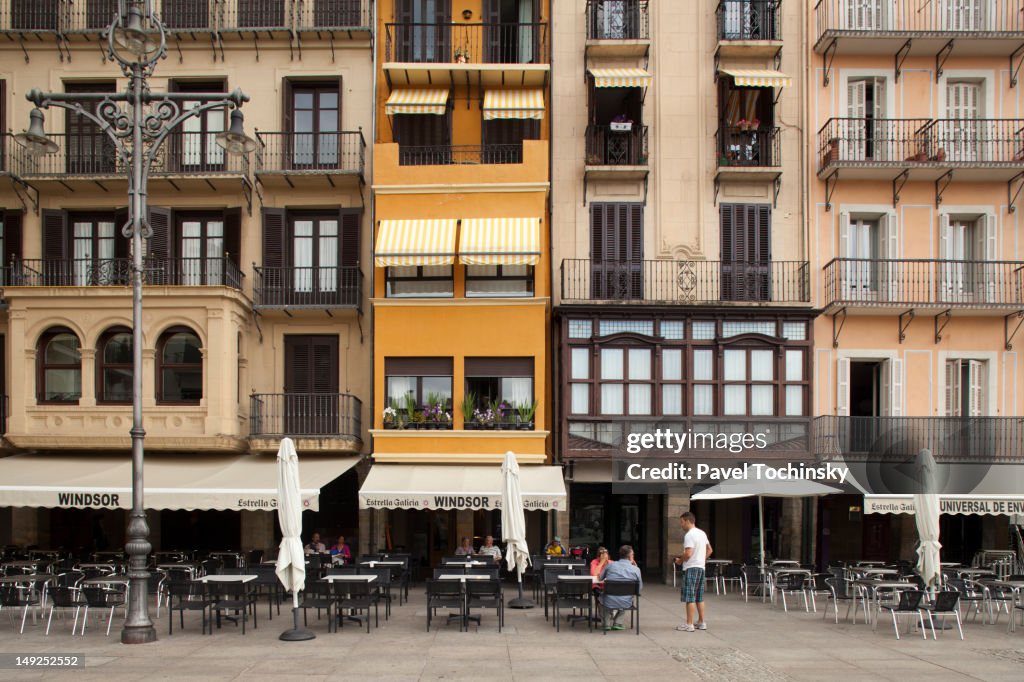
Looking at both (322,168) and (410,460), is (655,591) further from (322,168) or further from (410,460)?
(322,168)

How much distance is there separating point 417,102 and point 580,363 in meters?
7.77

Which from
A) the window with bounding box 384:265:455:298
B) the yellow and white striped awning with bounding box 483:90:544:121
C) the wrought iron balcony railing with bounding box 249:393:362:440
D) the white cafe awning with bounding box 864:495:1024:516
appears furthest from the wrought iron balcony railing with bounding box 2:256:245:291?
the white cafe awning with bounding box 864:495:1024:516

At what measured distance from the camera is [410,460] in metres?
25.0

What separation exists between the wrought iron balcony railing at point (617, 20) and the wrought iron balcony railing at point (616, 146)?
7.77 feet

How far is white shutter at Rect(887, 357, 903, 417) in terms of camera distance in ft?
86.2

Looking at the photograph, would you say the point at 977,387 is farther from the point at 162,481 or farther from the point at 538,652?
the point at 162,481

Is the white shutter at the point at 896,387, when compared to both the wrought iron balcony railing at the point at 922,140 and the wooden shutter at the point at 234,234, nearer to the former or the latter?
the wrought iron balcony railing at the point at 922,140

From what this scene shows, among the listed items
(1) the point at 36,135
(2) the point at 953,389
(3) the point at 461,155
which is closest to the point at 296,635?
(1) the point at 36,135

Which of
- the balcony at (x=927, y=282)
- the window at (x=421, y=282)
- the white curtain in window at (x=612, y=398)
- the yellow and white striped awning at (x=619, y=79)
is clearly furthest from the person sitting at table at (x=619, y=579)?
the yellow and white striped awning at (x=619, y=79)

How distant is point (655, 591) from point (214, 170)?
49.4 ft

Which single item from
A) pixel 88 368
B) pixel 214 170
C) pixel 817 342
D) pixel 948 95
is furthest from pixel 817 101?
pixel 88 368

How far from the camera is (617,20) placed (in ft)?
88.3

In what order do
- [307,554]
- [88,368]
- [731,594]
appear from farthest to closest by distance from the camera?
[88,368], [731,594], [307,554]

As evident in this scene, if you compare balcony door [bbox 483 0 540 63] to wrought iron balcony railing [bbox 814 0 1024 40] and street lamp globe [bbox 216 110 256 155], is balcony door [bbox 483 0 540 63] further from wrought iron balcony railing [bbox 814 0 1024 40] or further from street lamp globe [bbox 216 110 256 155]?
street lamp globe [bbox 216 110 256 155]
